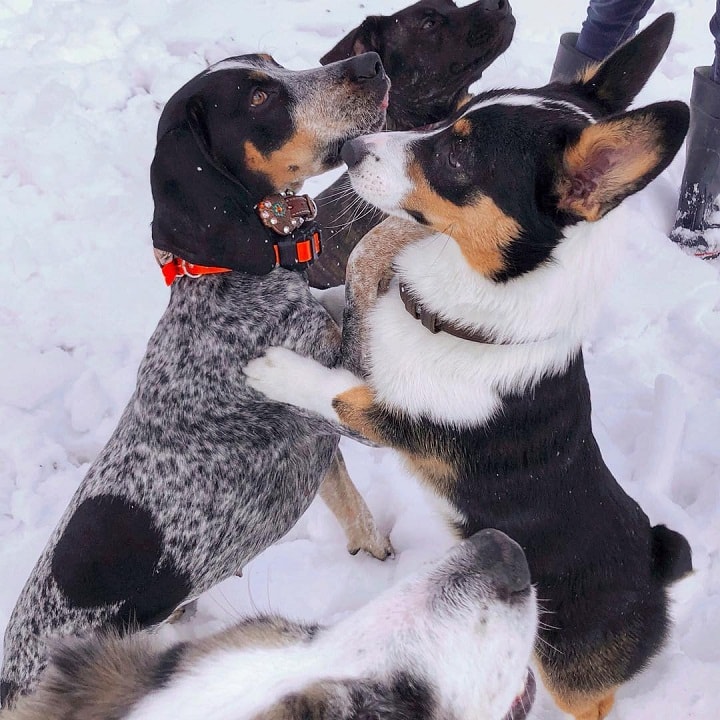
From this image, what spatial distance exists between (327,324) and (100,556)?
1136mm

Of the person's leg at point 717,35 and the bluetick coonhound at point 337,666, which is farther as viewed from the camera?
the person's leg at point 717,35

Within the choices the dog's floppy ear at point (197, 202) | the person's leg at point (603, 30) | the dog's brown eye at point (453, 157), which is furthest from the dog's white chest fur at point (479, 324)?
the person's leg at point (603, 30)

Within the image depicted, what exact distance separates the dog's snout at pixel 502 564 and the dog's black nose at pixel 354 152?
48.5 inches

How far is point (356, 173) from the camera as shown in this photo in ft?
7.63

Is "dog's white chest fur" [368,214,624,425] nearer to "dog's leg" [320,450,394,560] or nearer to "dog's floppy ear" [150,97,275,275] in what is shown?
"dog's floppy ear" [150,97,275,275]

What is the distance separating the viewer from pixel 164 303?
4.04m

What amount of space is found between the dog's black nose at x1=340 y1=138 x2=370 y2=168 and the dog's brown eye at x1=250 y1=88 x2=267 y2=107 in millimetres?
361

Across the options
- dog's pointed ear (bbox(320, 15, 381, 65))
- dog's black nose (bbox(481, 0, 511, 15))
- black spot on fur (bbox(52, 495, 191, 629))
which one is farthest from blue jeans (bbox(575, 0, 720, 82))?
black spot on fur (bbox(52, 495, 191, 629))

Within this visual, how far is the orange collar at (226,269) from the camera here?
2518 millimetres

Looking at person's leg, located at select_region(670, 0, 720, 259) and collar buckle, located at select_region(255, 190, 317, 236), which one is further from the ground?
collar buckle, located at select_region(255, 190, 317, 236)

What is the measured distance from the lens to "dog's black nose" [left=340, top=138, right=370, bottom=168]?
7.64ft

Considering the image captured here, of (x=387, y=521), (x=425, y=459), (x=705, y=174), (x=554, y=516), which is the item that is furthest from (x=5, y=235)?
(x=705, y=174)

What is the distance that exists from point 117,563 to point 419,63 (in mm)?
2467

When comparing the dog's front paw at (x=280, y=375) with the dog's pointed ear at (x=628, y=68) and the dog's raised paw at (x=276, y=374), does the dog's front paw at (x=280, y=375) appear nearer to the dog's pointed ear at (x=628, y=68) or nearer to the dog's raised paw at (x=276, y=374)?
the dog's raised paw at (x=276, y=374)
